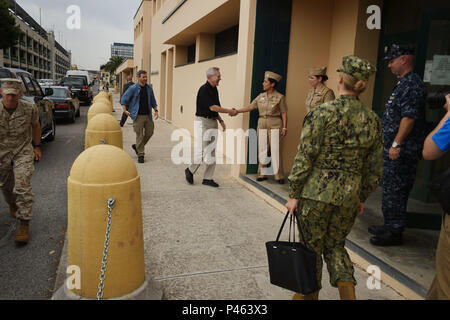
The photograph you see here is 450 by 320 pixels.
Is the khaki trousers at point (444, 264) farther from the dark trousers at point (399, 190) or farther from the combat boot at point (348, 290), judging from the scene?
the dark trousers at point (399, 190)

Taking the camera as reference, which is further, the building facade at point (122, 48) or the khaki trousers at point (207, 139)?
the building facade at point (122, 48)

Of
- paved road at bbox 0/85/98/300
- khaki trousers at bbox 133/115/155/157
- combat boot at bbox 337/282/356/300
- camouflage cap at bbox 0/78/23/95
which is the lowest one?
paved road at bbox 0/85/98/300

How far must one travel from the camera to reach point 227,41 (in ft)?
35.0

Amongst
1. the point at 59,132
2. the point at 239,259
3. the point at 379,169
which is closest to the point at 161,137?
the point at 59,132

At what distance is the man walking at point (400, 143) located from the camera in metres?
3.60

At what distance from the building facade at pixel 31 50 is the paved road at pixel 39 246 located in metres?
50.4

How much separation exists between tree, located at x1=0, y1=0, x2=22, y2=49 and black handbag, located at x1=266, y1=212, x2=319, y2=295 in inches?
1808

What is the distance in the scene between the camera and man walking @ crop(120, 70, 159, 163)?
25.6 ft

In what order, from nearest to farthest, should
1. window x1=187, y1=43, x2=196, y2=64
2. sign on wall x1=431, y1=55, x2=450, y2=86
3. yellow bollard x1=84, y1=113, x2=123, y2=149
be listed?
sign on wall x1=431, y1=55, x2=450, y2=86 < yellow bollard x1=84, y1=113, x2=123, y2=149 < window x1=187, y1=43, x2=196, y2=64

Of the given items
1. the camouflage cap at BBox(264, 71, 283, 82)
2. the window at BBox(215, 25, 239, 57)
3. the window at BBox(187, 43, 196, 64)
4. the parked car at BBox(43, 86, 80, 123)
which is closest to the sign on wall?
the camouflage cap at BBox(264, 71, 283, 82)

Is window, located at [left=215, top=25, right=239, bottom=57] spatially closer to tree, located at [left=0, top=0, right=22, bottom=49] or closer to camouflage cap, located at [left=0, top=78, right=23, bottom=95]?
camouflage cap, located at [left=0, top=78, right=23, bottom=95]

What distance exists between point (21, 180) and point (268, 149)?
12.3 feet


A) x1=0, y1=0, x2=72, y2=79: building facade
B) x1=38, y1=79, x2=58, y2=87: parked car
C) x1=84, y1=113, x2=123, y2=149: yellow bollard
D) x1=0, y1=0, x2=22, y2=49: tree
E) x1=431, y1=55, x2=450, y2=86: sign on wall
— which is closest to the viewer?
x1=431, y1=55, x2=450, y2=86: sign on wall

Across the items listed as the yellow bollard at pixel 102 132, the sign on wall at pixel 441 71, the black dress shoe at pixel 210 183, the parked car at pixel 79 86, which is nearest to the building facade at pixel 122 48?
the parked car at pixel 79 86
